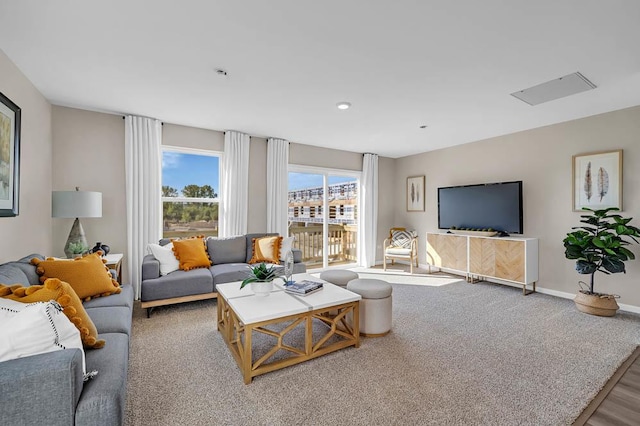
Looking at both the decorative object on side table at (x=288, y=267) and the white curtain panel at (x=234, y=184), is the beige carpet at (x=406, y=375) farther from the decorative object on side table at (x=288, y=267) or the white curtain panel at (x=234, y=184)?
the white curtain panel at (x=234, y=184)

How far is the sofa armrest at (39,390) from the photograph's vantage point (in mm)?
1045

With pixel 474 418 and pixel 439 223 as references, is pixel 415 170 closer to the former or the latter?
Result: pixel 439 223

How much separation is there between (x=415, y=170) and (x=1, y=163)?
591cm

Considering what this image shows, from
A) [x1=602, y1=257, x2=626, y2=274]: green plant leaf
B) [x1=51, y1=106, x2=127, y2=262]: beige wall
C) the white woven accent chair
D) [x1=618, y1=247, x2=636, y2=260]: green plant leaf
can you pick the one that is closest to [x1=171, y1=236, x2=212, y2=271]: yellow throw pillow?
Result: [x1=51, y1=106, x2=127, y2=262]: beige wall

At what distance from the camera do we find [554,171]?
13.5 ft

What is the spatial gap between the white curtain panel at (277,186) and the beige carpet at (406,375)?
1.97 metres

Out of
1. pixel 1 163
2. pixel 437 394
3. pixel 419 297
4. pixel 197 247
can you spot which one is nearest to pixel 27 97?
pixel 1 163

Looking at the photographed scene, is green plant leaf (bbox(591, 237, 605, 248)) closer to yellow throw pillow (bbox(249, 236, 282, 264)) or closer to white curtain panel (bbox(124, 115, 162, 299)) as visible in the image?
yellow throw pillow (bbox(249, 236, 282, 264))

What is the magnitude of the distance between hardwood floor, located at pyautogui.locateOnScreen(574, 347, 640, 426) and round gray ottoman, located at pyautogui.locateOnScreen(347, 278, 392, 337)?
137 cm

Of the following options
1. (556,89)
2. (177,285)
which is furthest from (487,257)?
(177,285)

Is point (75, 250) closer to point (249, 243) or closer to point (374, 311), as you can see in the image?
point (249, 243)

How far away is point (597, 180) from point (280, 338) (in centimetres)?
426

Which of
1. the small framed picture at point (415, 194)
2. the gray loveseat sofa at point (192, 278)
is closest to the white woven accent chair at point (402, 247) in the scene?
the small framed picture at point (415, 194)

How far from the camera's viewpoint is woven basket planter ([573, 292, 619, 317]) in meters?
3.27
